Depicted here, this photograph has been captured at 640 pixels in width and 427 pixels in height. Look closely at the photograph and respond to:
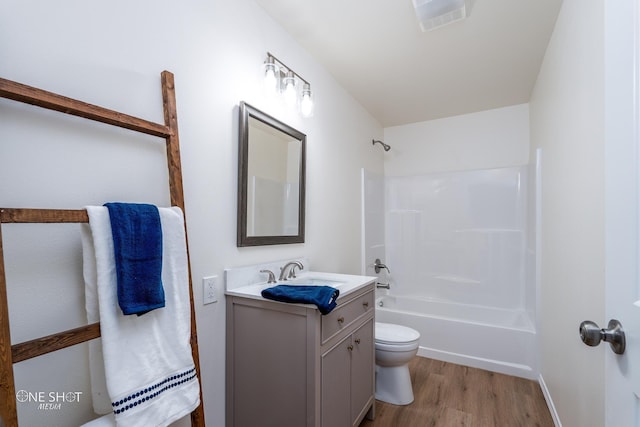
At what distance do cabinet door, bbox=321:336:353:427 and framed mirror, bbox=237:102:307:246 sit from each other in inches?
27.1

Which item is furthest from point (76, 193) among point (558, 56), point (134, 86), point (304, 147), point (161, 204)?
point (558, 56)

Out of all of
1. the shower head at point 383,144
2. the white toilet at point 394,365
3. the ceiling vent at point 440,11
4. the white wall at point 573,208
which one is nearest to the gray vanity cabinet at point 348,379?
the white toilet at point 394,365

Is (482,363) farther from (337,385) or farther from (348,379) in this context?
(337,385)

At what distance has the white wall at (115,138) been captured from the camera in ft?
2.73

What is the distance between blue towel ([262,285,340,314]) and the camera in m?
1.23

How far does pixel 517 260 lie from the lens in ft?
9.82

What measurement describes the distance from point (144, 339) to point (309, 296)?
594 millimetres

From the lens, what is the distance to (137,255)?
3.00ft

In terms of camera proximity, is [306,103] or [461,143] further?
[461,143]

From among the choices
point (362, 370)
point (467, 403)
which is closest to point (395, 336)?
point (362, 370)

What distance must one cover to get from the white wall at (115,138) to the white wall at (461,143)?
204 centimetres

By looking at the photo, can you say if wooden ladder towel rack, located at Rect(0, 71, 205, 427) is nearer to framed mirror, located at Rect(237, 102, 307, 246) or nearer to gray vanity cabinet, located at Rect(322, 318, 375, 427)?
framed mirror, located at Rect(237, 102, 307, 246)

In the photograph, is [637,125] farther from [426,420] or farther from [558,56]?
[426,420]

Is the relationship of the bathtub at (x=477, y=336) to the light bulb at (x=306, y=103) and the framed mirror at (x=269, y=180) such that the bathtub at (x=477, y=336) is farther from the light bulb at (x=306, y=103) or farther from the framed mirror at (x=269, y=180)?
the light bulb at (x=306, y=103)
